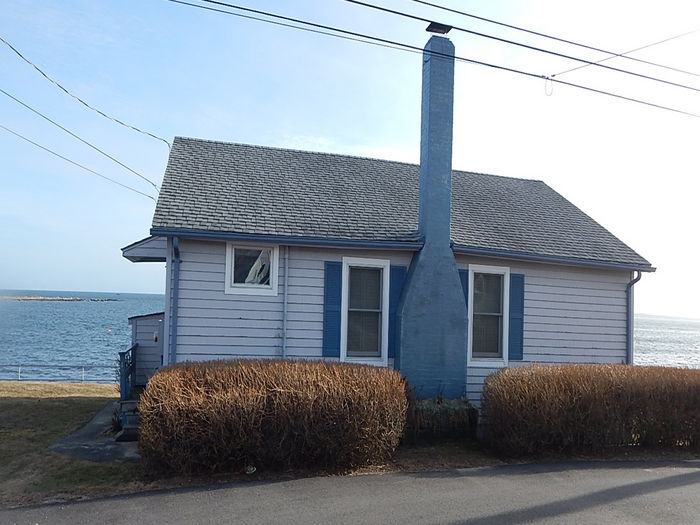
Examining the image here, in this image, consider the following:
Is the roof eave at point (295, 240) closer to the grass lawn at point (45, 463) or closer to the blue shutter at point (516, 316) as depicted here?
the blue shutter at point (516, 316)

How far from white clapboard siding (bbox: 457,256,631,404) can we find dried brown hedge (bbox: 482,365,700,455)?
7.54ft

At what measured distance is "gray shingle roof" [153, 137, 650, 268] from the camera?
34.8 ft

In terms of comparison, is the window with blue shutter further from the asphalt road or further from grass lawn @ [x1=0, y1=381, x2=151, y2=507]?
grass lawn @ [x1=0, y1=381, x2=151, y2=507]

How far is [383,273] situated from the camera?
11.0 metres

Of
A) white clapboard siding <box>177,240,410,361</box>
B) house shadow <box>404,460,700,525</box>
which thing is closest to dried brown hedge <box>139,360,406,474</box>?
house shadow <box>404,460,700,525</box>

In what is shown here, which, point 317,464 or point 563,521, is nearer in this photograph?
point 563,521

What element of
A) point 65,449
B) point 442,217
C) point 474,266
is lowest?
point 65,449

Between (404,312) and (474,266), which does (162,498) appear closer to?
(404,312)

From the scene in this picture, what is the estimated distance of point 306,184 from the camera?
1248 cm

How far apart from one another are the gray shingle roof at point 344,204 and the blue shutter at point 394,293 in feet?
1.86

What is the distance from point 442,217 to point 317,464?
16.0 feet

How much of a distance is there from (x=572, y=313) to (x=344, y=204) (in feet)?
15.5

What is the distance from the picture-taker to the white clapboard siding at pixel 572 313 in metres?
11.8

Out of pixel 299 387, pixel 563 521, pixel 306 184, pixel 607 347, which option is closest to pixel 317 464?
pixel 299 387
